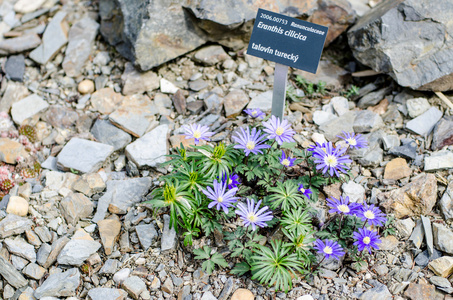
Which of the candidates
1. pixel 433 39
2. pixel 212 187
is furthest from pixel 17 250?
pixel 433 39

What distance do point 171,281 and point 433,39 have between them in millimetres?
3756

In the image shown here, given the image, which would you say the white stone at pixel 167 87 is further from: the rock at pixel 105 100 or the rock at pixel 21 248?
the rock at pixel 21 248

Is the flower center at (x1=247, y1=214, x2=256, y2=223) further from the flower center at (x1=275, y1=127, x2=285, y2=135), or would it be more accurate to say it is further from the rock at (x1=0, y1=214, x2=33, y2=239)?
the rock at (x1=0, y1=214, x2=33, y2=239)

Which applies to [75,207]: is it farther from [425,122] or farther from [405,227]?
[425,122]

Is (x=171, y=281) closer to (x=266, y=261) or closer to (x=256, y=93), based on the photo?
(x=266, y=261)

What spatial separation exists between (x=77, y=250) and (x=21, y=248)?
0.53 meters

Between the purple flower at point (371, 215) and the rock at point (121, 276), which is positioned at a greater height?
the purple flower at point (371, 215)

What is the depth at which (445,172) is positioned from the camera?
12.9ft

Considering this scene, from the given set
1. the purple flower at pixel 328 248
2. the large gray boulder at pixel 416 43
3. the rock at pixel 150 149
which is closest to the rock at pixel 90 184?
the rock at pixel 150 149

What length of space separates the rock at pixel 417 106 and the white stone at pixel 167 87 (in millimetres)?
2693

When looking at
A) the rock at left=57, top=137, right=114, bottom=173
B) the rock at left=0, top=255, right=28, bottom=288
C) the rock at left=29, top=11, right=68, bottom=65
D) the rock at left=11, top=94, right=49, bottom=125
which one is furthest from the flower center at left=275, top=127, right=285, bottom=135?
the rock at left=29, top=11, right=68, bottom=65

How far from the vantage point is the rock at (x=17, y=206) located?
3.89 m

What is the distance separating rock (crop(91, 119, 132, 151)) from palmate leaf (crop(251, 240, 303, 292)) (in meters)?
2.09

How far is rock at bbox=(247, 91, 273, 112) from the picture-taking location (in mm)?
4559
